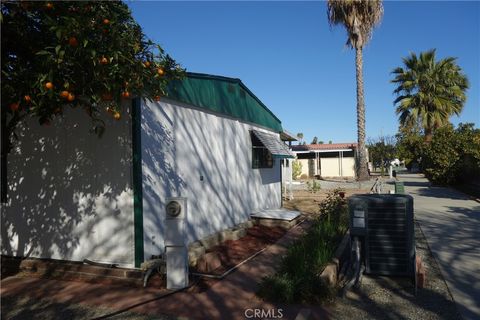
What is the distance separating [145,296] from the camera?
16.2 ft

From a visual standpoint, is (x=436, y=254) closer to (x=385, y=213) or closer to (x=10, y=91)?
(x=385, y=213)

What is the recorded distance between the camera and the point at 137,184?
5609 mm

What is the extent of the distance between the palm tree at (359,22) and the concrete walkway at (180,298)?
1836cm

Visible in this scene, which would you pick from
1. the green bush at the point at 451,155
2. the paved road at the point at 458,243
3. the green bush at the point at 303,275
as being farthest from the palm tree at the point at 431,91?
the green bush at the point at 303,275

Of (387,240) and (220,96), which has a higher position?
(220,96)

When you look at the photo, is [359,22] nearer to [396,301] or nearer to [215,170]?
[215,170]

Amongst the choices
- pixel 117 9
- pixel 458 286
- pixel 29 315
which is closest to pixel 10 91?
pixel 117 9

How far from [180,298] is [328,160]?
3126 cm

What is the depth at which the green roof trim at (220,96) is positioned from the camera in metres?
6.88

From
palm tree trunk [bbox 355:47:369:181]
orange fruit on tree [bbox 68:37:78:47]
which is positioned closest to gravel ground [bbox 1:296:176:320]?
orange fruit on tree [bbox 68:37:78:47]

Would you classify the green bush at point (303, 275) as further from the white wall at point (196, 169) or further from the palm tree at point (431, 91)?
the palm tree at point (431, 91)

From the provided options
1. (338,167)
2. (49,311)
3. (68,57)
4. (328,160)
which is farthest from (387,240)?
(328,160)

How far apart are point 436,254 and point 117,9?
6.51m

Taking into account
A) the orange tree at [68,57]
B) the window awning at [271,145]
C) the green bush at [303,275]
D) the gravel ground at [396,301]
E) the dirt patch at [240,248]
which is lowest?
the gravel ground at [396,301]
